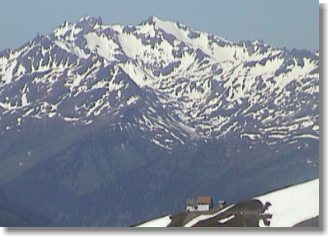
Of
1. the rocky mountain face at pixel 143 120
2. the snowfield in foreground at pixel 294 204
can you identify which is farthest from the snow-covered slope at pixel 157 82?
the snowfield in foreground at pixel 294 204

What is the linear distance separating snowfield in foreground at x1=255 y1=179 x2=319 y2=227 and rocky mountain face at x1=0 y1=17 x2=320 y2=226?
0.06m

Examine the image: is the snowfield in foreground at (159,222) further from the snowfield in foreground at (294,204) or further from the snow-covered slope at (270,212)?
the snowfield in foreground at (294,204)

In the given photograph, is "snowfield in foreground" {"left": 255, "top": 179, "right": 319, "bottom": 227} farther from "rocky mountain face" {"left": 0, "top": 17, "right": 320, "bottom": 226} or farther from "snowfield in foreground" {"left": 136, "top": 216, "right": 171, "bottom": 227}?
"snowfield in foreground" {"left": 136, "top": 216, "right": 171, "bottom": 227}

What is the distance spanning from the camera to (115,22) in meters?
5.00

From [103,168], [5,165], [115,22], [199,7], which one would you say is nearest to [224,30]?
[199,7]

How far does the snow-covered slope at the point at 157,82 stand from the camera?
5004mm

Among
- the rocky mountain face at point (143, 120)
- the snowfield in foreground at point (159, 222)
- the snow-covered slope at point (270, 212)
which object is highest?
the rocky mountain face at point (143, 120)

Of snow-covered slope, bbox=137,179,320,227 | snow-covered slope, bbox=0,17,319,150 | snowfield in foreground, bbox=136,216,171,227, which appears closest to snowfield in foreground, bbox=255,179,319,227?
snow-covered slope, bbox=137,179,320,227

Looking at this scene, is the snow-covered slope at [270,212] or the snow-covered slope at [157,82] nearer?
the snow-covered slope at [270,212]

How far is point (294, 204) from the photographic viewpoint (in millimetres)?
4867

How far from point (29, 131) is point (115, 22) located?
606 millimetres

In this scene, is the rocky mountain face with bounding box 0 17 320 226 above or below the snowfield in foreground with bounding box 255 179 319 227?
above

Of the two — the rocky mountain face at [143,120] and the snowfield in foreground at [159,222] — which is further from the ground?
the rocky mountain face at [143,120]

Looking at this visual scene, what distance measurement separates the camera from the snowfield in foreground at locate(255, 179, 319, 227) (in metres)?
4.82
